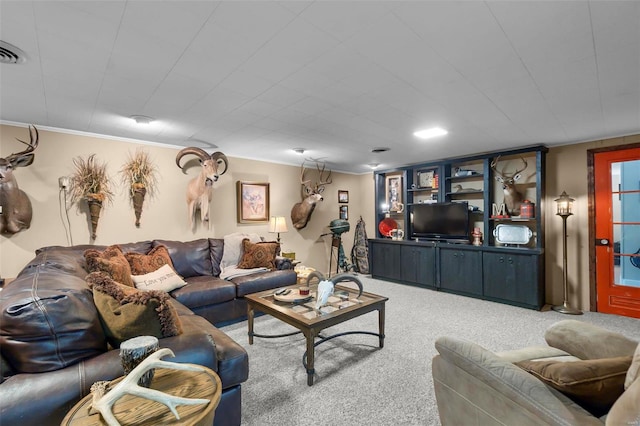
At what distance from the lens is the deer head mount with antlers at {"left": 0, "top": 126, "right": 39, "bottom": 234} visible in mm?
2938

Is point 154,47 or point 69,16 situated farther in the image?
point 154,47

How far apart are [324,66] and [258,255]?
2.90 meters

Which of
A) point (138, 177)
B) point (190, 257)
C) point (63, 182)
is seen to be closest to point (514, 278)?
point (190, 257)

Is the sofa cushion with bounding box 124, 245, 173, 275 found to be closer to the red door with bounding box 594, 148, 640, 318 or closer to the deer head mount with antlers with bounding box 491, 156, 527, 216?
the deer head mount with antlers with bounding box 491, 156, 527, 216

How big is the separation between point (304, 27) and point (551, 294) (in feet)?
16.6

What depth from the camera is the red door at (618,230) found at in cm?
374

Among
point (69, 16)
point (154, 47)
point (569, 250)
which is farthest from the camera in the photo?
point (569, 250)

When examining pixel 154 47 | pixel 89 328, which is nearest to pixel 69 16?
pixel 154 47

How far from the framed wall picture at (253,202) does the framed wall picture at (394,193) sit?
2734mm

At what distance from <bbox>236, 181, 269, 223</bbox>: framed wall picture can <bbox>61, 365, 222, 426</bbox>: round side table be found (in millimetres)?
3809

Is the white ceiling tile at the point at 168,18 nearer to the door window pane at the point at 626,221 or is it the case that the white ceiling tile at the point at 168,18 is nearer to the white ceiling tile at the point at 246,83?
the white ceiling tile at the point at 246,83

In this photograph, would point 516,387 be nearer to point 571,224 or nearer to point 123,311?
point 123,311

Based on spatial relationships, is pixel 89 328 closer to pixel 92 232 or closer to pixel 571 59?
pixel 92 232

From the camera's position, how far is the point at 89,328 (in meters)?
1.37
